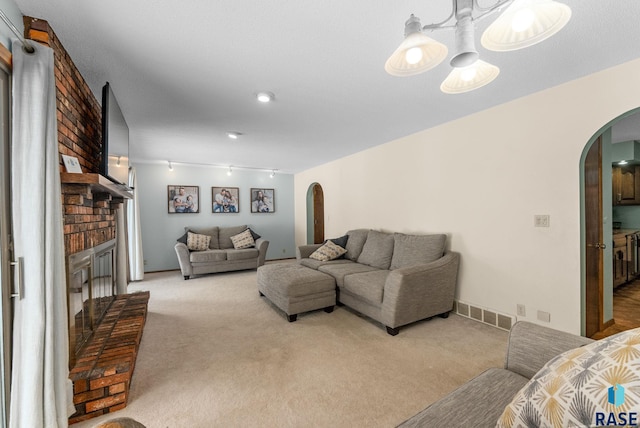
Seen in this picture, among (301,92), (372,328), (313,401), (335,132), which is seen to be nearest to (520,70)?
(301,92)

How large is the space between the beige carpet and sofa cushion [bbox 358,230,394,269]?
80 cm

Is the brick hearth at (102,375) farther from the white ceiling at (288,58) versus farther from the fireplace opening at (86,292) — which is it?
the white ceiling at (288,58)

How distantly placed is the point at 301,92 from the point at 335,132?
124 centimetres

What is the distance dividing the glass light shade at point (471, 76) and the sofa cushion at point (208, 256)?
4.74 m

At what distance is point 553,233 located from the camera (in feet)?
7.82

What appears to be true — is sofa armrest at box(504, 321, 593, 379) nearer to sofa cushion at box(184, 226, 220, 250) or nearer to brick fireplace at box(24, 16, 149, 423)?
brick fireplace at box(24, 16, 149, 423)

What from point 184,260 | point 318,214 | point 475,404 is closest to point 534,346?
point 475,404

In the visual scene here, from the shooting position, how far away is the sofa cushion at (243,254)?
17.1 feet

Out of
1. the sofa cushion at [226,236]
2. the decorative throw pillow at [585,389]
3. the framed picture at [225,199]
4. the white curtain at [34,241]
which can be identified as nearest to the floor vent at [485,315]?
the decorative throw pillow at [585,389]

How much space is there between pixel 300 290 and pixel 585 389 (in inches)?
100

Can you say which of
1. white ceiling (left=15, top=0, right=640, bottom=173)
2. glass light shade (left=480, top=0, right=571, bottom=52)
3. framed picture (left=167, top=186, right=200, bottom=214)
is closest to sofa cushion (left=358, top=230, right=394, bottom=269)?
white ceiling (left=15, top=0, right=640, bottom=173)

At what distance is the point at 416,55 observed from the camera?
1165mm

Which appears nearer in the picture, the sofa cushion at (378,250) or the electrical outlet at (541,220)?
the electrical outlet at (541,220)

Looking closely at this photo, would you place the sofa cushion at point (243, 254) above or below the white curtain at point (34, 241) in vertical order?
below
